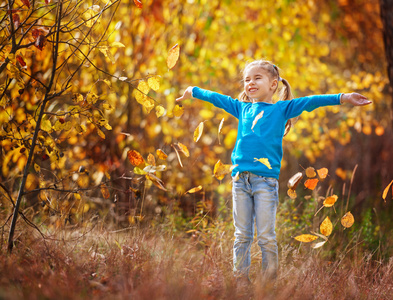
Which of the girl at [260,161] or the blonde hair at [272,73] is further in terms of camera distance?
the blonde hair at [272,73]

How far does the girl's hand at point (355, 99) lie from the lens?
88.3 inches

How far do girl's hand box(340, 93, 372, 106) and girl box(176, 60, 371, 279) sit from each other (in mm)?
30

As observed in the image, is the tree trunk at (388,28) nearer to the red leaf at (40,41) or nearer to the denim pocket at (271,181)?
the denim pocket at (271,181)

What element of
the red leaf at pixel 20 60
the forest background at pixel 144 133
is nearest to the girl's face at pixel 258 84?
the forest background at pixel 144 133

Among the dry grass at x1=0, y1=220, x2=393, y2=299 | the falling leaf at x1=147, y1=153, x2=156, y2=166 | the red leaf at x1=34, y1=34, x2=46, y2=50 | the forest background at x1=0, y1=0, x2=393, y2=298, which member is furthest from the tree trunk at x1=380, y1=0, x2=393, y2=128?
the red leaf at x1=34, y1=34, x2=46, y2=50

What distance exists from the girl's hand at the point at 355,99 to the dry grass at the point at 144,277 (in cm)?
101

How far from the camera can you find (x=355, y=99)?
2270 millimetres

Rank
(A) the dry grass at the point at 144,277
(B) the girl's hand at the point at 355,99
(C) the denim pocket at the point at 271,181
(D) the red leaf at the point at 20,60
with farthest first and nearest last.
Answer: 1. (C) the denim pocket at the point at 271,181
2. (D) the red leaf at the point at 20,60
3. (B) the girl's hand at the point at 355,99
4. (A) the dry grass at the point at 144,277

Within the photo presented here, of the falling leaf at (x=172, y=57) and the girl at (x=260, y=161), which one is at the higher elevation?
the falling leaf at (x=172, y=57)

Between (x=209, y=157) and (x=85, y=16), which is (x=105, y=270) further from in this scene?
(x=209, y=157)

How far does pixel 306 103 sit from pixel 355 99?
276 mm

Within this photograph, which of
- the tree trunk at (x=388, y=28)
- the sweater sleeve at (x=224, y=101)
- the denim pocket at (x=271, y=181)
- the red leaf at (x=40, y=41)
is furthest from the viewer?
the tree trunk at (x=388, y=28)

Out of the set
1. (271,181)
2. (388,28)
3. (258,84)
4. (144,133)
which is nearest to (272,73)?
(258,84)

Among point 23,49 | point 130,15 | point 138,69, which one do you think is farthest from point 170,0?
point 23,49
